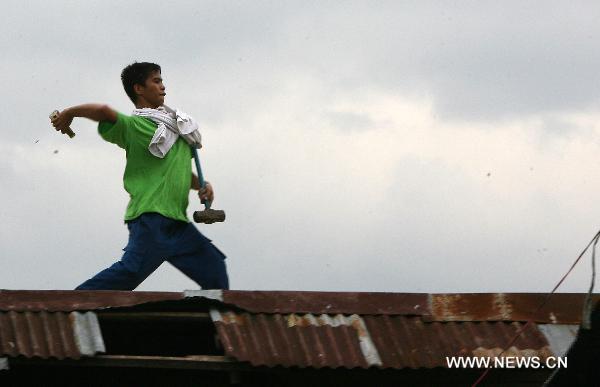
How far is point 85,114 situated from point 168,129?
1.95ft

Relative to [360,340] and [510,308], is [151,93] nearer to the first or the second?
[360,340]

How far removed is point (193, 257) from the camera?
7.96m

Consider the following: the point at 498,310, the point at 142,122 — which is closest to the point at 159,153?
the point at 142,122

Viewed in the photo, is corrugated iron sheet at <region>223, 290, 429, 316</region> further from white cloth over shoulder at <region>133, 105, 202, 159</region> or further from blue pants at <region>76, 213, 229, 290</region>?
white cloth over shoulder at <region>133, 105, 202, 159</region>

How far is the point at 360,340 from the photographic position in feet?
22.6

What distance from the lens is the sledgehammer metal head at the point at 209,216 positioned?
8125mm

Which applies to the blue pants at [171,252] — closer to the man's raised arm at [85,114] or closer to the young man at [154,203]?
the young man at [154,203]

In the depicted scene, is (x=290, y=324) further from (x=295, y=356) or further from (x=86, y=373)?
(x=86, y=373)

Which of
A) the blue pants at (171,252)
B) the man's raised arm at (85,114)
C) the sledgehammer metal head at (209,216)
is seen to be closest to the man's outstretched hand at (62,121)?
the man's raised arm at (85,114)

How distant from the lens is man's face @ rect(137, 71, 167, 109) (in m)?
8.34

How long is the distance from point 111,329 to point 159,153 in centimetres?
133

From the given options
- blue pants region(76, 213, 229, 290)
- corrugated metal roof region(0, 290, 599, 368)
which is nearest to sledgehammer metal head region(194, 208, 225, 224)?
blue pants region(76, 213, 229, 290)

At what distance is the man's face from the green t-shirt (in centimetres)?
29

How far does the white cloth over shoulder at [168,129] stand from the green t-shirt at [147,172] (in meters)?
0.04
